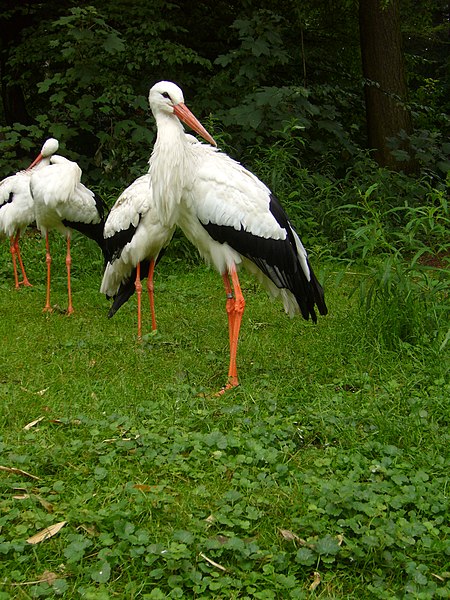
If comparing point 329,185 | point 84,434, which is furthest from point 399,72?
point 84,434

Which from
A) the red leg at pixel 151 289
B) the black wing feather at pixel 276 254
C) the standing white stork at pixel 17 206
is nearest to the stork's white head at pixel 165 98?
the black wing feather at pixel 276 254

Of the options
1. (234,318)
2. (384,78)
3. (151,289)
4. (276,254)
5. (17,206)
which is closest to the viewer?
(276,254)

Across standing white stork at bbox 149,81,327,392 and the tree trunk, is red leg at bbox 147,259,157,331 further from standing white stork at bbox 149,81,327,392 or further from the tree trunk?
the tree trunk

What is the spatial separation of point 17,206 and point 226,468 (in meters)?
5.78

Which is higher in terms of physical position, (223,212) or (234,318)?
(223,212)

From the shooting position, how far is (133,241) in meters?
6.52

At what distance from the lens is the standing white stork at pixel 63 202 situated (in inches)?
293

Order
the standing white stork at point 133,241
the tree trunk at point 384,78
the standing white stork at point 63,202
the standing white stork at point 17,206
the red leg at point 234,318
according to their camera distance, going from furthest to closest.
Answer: the tree trunk at point 384,78, the standing white stork at point 17,206, the standing white stork at point 63,202, the standing white stork at point 133,241, the red leg at point 234,318

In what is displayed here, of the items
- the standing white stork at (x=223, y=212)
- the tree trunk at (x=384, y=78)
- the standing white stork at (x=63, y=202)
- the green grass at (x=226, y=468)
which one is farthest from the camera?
the tree trunk at (x=384, y=78)

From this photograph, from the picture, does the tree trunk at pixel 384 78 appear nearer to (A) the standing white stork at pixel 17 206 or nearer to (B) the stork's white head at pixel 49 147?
(B) the stork's white head at pixel 49 147

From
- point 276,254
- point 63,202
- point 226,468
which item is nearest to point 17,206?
point 63,202

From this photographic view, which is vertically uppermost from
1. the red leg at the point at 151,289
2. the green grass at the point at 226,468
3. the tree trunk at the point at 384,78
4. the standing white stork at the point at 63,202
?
the tree trunk at the point at 384,78

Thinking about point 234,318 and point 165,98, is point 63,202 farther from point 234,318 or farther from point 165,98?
point 234,318

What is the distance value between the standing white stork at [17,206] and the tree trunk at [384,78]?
179 inches
